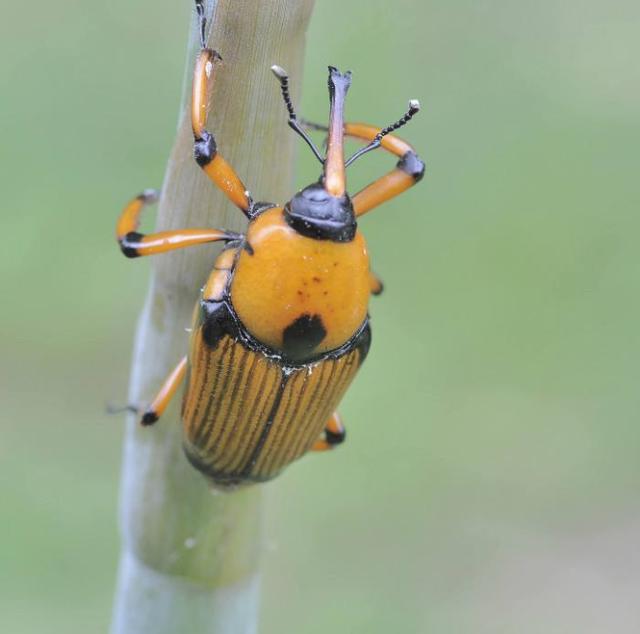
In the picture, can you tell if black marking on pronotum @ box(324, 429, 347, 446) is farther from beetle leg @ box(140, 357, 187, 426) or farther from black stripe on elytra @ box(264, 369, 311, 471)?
beetle leg @ box(140, 357, 187, 426)

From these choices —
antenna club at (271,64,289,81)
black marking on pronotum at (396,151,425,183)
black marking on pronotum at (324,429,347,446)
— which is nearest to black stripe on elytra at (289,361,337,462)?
black marking on pronotum at (324,429,347,446)

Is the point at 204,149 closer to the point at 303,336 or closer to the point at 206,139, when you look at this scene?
the point at 206,139

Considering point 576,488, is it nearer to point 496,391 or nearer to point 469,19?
point 496,391

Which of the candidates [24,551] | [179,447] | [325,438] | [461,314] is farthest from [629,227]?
[179,447]

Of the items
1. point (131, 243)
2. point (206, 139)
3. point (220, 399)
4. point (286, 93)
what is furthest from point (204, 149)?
point (220, 399)

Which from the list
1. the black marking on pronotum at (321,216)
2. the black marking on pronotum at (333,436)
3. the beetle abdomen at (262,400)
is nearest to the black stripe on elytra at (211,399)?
the beetle abdomen at (262,400)

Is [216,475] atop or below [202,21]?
below

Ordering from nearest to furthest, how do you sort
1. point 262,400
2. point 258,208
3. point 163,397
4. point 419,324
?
point 258,208 < point 163,397 < point 262,400 < point 419,324
